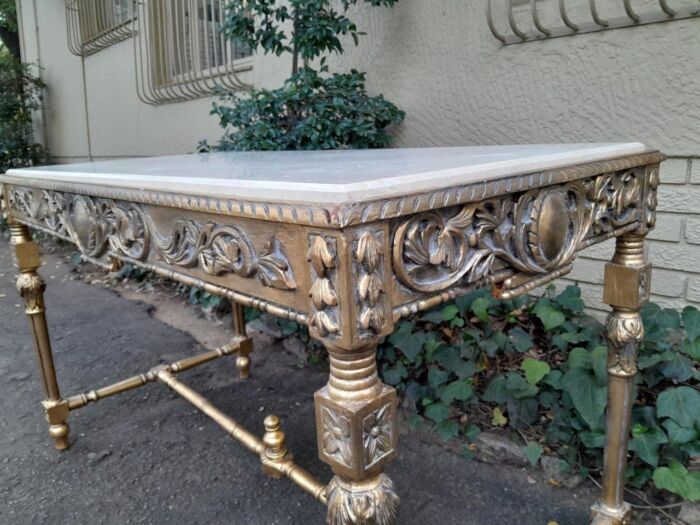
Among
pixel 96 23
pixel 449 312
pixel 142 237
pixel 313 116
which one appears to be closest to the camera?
pixel 142 237

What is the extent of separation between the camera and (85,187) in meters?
1.33

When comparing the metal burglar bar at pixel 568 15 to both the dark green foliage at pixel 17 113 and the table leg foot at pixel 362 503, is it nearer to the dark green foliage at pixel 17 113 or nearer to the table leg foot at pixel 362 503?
the table leg foot at pixel 362 503

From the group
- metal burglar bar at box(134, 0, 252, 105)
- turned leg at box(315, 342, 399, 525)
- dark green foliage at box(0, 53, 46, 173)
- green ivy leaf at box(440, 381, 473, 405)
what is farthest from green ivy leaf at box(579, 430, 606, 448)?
dark green foliage at box(0, 53, 46, 173)

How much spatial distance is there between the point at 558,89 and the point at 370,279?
2030mm

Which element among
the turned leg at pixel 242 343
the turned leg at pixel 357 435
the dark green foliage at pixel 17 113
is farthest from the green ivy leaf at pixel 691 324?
the dark green foliage at pixel 17 113

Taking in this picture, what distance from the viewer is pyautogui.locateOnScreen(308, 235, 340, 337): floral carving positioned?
69 centimetres

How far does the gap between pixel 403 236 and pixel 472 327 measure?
1.57 m

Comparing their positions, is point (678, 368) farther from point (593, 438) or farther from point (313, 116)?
point (313, 116)

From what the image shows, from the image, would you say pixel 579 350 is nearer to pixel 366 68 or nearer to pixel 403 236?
pixel 403 236

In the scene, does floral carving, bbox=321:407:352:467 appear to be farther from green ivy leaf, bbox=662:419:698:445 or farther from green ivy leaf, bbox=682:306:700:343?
green ivy leaf, bbox=682:306:700:343

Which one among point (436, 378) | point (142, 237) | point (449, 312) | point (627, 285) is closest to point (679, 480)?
point (627, 285)

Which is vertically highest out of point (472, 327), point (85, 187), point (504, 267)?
point (85, 187)

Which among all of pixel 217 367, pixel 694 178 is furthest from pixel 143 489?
pixel 694 178

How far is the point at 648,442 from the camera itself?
5.29 feet
